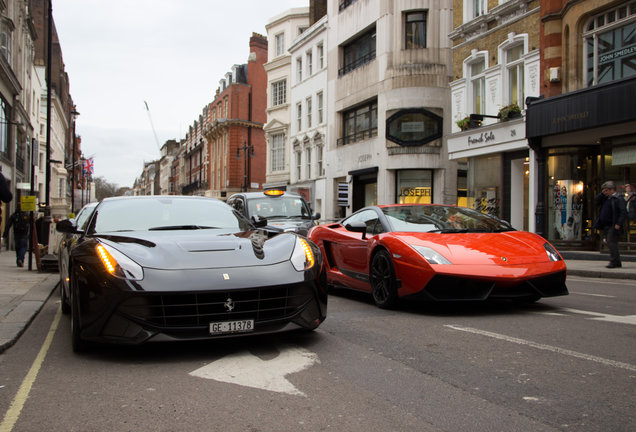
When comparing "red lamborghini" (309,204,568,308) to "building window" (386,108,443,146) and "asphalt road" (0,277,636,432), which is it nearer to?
"asphalt road" (0,277,636,432)

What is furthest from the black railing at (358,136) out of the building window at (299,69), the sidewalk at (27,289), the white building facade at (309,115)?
the sidewalk at (27,289)

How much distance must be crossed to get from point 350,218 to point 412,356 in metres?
4.47

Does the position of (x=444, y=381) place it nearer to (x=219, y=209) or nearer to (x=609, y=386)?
(x=609, y=386)

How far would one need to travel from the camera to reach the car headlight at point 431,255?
625cm

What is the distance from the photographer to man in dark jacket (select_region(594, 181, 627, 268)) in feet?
40.1

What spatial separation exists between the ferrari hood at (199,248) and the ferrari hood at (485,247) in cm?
191

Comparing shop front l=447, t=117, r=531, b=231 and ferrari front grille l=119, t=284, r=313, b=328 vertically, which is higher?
shop front l=447, t=117, r=531, b=231

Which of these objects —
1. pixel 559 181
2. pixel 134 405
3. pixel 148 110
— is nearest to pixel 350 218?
pixel 134 405

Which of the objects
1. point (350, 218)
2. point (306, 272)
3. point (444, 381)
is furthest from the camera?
point (350, 218)

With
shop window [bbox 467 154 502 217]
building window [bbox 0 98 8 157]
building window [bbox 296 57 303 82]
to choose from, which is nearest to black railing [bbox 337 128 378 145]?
building window [bbox 296 57 303 82]

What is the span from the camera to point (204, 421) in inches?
123

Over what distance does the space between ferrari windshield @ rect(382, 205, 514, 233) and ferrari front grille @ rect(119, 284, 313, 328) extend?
293cm

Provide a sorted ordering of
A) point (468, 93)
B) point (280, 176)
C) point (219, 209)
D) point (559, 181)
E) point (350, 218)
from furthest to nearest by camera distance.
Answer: point (280, 176), point (468, 93), point (559, 181), point (350, 218), point (219, 209)

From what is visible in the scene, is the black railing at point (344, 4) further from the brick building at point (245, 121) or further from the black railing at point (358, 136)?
the brick building at point (245, 121)
